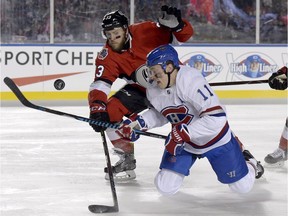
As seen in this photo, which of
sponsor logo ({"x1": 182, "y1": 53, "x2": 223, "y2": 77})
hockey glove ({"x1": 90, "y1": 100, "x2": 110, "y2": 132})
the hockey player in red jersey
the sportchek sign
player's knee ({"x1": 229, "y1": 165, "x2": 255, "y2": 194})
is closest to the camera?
player's knee ({"x1": 229, "y1": 165, "x2": 255, "y2": 194})

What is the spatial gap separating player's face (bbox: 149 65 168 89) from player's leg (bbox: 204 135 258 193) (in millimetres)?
356

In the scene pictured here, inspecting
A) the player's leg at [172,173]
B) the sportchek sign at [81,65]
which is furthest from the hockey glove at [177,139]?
the sportchek sign at [81,65]

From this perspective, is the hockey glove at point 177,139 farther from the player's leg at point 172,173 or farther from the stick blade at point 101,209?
the stick blade at point 101,209

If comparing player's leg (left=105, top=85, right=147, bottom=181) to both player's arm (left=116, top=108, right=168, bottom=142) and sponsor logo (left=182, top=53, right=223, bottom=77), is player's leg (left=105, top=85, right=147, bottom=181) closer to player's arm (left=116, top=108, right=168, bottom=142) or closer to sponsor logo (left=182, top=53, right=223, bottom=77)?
player's arm (left=116, top=108, right=168, bottom=142)

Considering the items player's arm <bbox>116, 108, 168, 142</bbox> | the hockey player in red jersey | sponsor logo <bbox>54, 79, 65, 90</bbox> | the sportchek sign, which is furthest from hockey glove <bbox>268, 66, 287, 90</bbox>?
sponsor logo <bbox>54, 79, 65, 90</bbox>

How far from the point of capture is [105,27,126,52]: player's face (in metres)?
3.37

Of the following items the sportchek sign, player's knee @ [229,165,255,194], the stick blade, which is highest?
player's knee @ [229,165,255,194]

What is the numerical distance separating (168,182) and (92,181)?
66cm

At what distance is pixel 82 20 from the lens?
7785mm

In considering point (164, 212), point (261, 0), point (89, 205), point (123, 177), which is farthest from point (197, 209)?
point (261, 0)

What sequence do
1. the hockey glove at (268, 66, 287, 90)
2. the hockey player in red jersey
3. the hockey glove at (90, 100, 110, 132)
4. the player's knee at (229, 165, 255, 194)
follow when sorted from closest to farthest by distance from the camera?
the player's knee at (229, 165, 255, 194)
the hockey glove at (90, 100, 110, 132)
the hockey player in red jersey
the hockey glove at (268, 66, 287, 90)

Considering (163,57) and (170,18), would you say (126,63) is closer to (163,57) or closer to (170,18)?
(170,18)

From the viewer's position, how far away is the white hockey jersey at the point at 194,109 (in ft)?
9.27

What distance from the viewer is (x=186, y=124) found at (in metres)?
2.95
